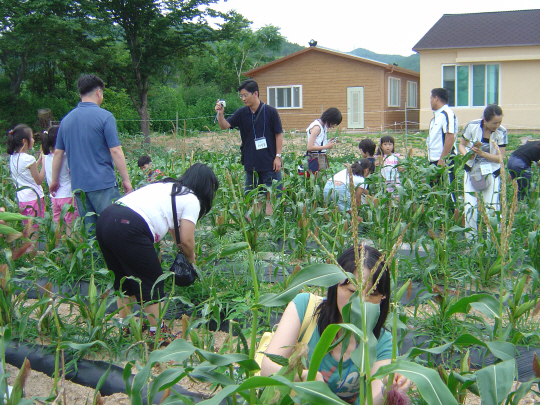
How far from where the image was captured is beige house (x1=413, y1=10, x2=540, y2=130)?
1775 centimetres

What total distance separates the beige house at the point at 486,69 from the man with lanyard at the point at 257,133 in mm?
14917

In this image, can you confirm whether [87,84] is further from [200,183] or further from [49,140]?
[200,183]

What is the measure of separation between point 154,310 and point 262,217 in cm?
158

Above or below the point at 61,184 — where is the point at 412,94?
above

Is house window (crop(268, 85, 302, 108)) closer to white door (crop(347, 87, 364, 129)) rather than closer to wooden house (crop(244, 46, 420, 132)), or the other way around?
wooden house (crop(244, 46, 420, 132))

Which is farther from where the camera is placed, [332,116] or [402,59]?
[402,59]

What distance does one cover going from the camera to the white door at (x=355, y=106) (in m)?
21.2

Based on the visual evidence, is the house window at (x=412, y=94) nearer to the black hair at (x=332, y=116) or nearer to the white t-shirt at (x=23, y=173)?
the black hair at (x=332, y=116)

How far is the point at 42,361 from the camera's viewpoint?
2.77 m

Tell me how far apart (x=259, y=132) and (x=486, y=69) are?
16266 millimetres

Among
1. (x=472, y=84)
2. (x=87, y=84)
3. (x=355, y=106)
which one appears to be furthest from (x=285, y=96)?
(x=87, y=84)

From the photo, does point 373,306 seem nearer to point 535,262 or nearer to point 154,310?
point 154,310

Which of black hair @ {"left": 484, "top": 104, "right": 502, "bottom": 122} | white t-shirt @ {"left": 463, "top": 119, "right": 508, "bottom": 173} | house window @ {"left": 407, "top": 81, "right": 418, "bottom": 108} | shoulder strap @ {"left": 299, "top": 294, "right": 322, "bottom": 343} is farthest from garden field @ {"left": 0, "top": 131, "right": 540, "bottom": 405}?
house window @ {"left": 407, "top": 81, "right": 418, "bottom": 108}

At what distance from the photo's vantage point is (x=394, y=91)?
72.6ft
